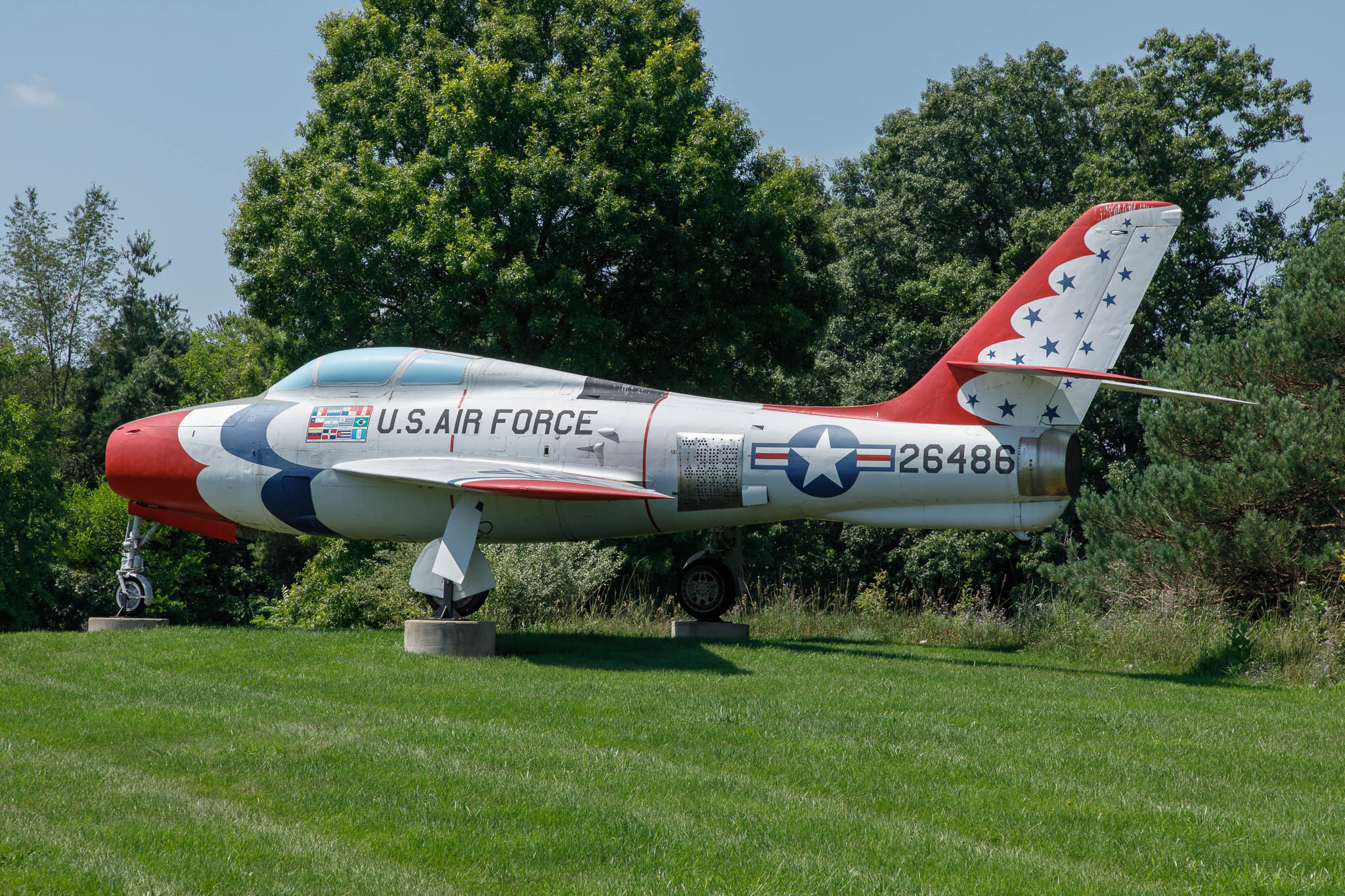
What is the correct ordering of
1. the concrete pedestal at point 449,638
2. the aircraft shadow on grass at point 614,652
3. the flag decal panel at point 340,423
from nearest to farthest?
the aircraft shadow on grass at point 614,652, the concrete pedestal at point 449,638, the flag decal panel at point 340,423

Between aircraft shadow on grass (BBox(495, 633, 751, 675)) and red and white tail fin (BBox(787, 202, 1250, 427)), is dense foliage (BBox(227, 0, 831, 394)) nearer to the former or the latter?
aircraft shadow on grass (BBox(495, 633, 751, 675))

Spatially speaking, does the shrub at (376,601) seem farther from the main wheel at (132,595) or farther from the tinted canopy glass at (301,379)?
the tinted canopy glass at (301,379)

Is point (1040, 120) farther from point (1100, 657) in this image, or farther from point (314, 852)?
point (314, 852)

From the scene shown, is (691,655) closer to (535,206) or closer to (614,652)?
(614,652)

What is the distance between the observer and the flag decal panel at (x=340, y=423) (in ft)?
49.0

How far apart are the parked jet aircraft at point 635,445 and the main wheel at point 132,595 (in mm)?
1440

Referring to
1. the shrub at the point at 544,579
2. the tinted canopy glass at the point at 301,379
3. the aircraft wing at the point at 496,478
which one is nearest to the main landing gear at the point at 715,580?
the shrub at the point at 544,579

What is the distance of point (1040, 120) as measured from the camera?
40719 millimetres

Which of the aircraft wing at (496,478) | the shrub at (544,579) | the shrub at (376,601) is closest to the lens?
the aircraft wing at (496,478)

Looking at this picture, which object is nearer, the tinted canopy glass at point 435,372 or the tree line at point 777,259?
the tinted canopy glass at point 435,372

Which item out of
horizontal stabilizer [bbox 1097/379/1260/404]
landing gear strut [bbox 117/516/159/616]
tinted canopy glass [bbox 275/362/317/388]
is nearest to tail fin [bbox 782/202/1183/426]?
horizontal stabilizer [bbox 1097/379/1260/404]

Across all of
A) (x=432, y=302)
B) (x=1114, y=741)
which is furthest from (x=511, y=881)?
(x=432, y=302)

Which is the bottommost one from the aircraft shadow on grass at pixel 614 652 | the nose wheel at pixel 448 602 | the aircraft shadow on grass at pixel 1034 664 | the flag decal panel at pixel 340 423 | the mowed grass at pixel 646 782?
the mowed grass at pixel 646 782

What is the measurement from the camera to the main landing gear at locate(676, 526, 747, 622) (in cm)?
1656
